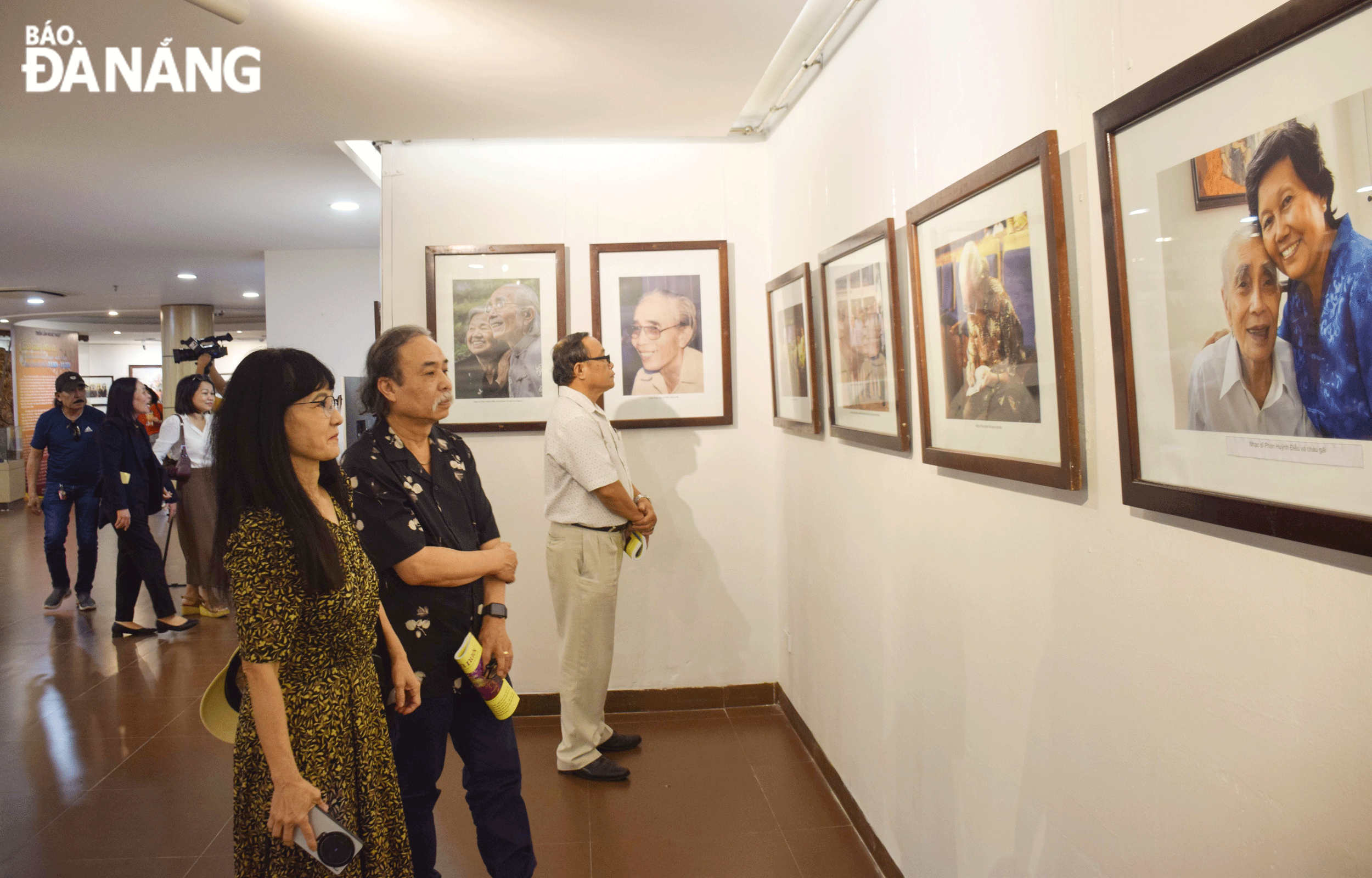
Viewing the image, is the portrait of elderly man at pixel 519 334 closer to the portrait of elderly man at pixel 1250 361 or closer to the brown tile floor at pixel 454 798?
the brown tile floor at pixel 454 798

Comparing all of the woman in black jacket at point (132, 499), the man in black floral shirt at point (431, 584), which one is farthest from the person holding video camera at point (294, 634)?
the woman in black jacket at point (132, 499)

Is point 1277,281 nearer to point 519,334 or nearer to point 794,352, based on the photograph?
point 794,352

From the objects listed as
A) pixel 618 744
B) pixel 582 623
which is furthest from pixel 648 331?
pixel 618 744

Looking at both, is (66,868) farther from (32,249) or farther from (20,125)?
(32,249)

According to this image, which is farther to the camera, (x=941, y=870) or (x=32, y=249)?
(x=32, y=249)

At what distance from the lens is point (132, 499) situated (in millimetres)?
5527

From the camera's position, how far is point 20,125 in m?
3.62

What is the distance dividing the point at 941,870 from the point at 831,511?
134cm

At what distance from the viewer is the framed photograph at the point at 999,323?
4.96ft

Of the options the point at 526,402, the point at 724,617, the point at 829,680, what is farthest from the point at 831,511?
the point at 526,402

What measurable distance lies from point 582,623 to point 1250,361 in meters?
2.83

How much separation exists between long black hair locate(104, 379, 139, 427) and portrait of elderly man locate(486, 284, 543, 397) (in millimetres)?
3061

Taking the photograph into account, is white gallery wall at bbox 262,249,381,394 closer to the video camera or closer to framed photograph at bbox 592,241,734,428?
the video camera

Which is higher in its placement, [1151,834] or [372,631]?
[372,631]
